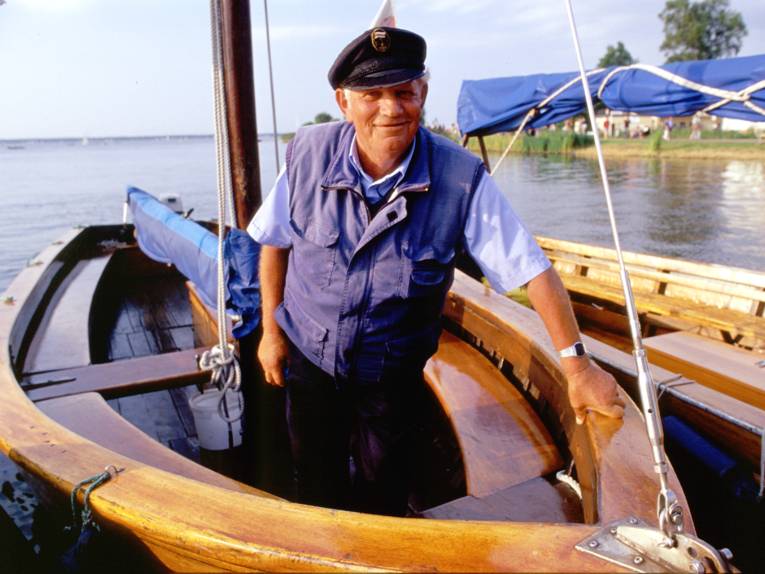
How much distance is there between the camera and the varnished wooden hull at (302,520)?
1063 mm

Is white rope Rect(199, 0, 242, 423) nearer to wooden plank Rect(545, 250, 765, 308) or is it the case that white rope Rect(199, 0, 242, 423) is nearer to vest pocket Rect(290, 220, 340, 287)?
vest pocket Rect(290, 220, 340, 287)

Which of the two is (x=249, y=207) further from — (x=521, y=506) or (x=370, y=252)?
(x=521, y=506)

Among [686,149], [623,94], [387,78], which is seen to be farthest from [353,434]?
[686,149]

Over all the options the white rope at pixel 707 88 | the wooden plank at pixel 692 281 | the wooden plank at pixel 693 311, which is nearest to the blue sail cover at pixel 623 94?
the white rope at pixel 707 88

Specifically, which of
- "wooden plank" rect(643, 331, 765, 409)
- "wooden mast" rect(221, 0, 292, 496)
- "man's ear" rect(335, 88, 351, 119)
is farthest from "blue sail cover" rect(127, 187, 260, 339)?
"wooden plank" rect(643, 331, 765, 409)

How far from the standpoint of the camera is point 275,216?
1909mm

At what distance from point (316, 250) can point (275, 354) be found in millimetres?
491

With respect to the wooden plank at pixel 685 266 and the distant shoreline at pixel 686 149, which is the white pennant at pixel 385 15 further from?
the distant shoreline at pixel 686 149

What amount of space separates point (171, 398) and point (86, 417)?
62.5 inches

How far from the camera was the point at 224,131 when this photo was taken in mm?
2303

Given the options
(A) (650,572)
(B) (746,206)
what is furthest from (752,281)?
(B) (746,206)

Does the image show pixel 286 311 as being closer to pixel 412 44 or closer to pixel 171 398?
pixel 412 44

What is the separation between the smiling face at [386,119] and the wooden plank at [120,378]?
1524 millimetres

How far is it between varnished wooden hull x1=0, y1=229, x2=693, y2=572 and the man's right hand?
2.06 feet
